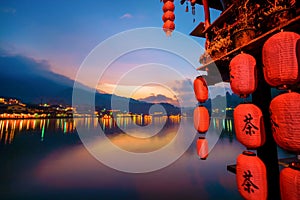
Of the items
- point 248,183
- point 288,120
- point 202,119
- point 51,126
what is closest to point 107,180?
point 202,119

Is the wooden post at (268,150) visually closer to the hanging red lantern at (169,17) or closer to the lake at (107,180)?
the hanging red lantern at (169,17)

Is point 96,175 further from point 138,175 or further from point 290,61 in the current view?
point 290,61

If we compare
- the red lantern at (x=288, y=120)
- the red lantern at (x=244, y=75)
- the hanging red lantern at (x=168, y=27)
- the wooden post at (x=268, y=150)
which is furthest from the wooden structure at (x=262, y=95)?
the hanging red lantern at (x=168, y=27)

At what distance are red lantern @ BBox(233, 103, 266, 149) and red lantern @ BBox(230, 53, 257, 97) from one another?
0.19 m

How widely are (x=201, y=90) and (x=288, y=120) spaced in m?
1.79

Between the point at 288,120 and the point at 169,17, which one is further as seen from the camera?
the point at 169,17

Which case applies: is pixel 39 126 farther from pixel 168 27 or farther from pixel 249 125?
pixel 249 125

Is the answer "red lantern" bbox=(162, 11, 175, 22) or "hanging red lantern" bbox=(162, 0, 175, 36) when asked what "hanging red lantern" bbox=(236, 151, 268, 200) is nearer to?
"hanging red lantern" bbox=(162, 0, 175, 36)

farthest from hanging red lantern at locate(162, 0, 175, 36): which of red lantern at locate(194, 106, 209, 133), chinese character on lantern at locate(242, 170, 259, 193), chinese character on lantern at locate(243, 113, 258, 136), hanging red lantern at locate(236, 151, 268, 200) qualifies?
chinese character on lantern at locate(242, 170, 259, 193)

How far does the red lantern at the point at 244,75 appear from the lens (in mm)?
1759

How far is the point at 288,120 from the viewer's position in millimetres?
1240

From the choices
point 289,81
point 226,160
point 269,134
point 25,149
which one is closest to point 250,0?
point 289,81

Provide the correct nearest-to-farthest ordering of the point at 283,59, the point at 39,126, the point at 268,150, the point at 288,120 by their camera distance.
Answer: the point at 288,120 < the point at 283,59 < the point at 268,150 < the point at 39,126

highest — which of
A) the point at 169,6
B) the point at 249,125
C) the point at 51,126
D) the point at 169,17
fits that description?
the point at 169,6
